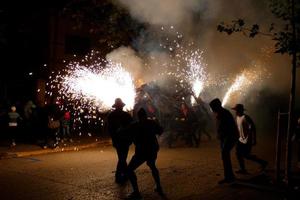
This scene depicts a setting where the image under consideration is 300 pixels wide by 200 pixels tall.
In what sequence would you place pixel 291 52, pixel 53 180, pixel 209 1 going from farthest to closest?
pixel 209 1, pixel 53 180, pixel 291 52

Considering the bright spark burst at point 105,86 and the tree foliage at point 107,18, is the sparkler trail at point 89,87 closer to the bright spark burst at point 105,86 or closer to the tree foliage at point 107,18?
the bright spark burst at point 105,86

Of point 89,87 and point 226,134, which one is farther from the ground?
point 89,87

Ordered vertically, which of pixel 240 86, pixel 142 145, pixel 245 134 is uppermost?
pixel 240 86

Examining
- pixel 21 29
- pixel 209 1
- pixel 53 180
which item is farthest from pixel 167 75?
pixel 53 180

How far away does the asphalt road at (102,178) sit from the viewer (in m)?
7.22

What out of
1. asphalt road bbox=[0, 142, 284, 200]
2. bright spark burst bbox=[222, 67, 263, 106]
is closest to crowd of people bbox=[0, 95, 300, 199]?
asphalt road bbox=[0, 142, 284, 200]

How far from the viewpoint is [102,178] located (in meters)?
8.59

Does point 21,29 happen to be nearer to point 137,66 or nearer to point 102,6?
point 102,6

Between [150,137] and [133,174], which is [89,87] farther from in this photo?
[133,174]

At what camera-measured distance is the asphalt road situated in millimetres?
7223

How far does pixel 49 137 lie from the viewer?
1412cm

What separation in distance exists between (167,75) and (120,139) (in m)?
11.7

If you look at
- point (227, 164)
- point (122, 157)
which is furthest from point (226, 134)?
point (122, 157)

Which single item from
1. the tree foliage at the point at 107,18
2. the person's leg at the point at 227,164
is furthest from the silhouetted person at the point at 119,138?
the tree foliage at the point at 107,18
